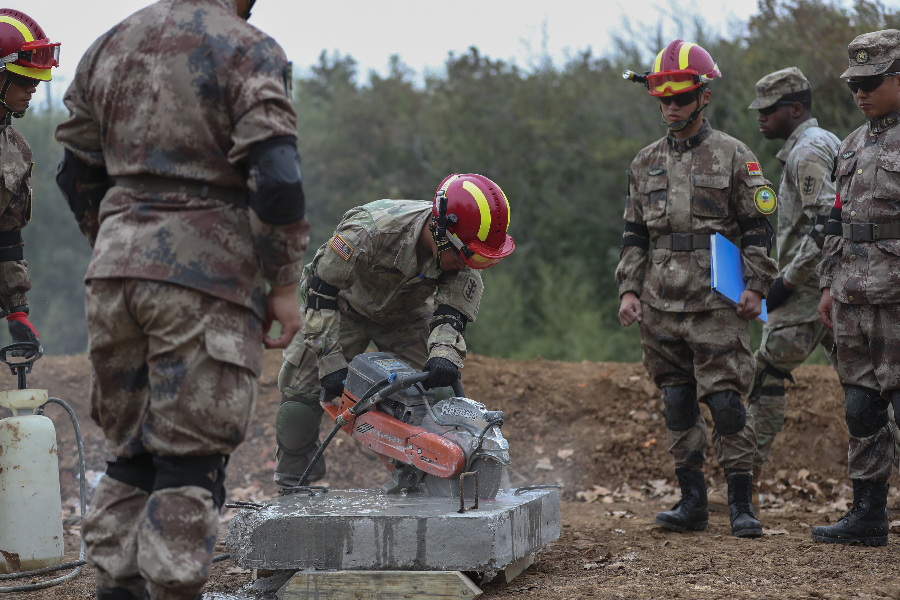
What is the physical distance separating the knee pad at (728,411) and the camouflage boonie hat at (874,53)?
1.94 metres

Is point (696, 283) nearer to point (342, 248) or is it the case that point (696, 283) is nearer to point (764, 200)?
point (764, 200)

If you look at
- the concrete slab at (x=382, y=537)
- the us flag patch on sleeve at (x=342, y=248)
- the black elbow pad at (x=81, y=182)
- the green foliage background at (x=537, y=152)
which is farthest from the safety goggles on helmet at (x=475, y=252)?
the green foliage background at (x=537, y=152)

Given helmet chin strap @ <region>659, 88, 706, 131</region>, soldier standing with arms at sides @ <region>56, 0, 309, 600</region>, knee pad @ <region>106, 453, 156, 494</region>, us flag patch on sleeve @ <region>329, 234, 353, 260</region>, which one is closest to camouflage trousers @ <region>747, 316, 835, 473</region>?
helmet chin strap @ <region>659, 88, 706, 131</region>

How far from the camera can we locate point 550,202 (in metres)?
20.6

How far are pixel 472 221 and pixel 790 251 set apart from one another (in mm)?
2838

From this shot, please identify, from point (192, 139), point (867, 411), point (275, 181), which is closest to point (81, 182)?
point (192, 139)

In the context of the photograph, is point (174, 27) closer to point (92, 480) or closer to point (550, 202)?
point (92, 480)

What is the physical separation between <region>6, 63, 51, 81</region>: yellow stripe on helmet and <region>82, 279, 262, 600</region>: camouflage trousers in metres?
2.45

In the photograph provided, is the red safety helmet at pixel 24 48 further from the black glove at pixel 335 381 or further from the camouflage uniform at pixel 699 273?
the camouflage uniform at pixel 699 273

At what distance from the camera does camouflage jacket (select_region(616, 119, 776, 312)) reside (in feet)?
17.1

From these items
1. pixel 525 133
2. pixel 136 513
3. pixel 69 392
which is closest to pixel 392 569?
pixel 136 513

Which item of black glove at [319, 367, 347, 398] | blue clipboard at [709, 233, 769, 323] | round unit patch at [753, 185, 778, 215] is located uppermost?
round unit patch at [753, 185, 778, 215]

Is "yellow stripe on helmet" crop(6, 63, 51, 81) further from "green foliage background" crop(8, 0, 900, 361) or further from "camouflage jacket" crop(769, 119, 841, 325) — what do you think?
"green foliage background" crop(8, 0, 900, 361)

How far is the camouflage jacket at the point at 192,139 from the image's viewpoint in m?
2.80
